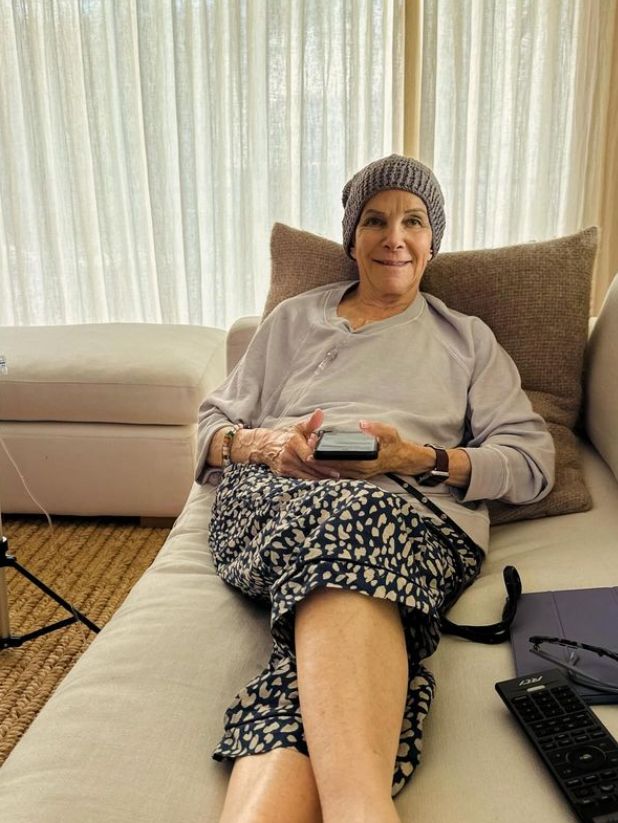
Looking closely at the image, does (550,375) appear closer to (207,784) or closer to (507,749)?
(507,749)

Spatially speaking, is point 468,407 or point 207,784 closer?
point 207,784

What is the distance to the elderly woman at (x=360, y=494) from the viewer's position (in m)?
0.79

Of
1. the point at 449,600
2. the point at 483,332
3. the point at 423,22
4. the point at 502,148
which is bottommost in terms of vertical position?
the point at 449,600

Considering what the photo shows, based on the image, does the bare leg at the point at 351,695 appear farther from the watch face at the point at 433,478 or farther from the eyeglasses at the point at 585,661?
the watch face at the point at 433,478

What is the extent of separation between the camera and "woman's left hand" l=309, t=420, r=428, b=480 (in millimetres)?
1197

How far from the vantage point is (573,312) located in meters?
1.47

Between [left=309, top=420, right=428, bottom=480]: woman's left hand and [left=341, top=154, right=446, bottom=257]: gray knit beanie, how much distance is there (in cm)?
53

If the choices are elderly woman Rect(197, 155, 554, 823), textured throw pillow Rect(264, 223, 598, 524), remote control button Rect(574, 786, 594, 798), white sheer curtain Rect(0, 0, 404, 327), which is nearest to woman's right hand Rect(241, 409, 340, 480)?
elderly woman Rect(197, 155, 554, 823)

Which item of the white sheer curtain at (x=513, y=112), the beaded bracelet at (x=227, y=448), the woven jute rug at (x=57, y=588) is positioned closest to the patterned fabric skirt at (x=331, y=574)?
the beaded bracelet at (x=227, y=448)

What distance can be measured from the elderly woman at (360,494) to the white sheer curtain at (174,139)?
4.50 feet

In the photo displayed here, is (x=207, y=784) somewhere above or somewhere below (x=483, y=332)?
below

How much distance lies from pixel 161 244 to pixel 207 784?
100 inches

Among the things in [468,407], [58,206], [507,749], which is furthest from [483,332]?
[58,206]

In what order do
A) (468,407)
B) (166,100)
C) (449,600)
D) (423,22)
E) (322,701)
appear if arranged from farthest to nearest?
1. (166,100)
2. (423,22)
3. (468,407)
4. (449,600)
5. (322,701)
